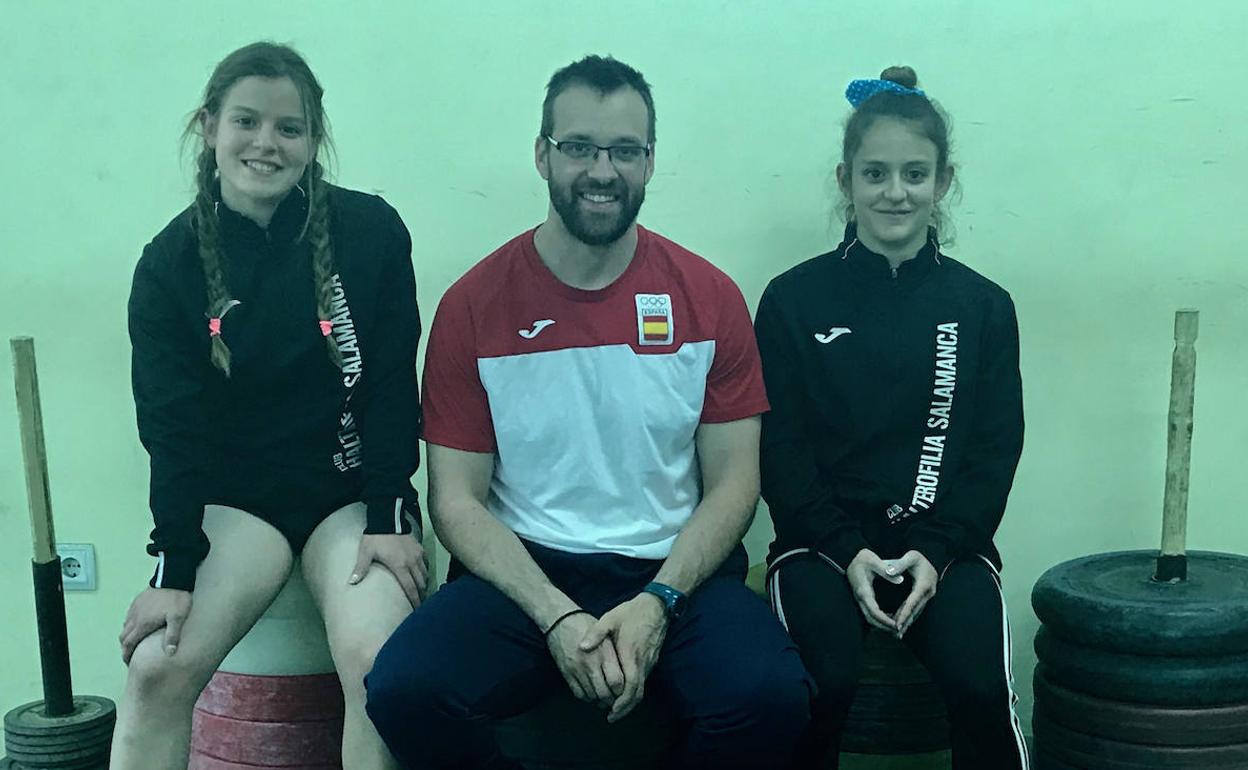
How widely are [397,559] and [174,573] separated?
320 mm

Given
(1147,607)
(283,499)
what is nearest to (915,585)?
(1147,607)

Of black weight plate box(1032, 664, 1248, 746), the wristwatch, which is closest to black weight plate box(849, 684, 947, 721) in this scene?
black weight plate box(1032, 664, 1248, 746)

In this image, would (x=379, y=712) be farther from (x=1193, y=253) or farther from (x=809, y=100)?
(x=1193, y=253)

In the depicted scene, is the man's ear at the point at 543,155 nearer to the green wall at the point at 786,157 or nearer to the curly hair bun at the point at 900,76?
the green wall at the point at 786,157

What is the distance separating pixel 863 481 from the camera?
192cm

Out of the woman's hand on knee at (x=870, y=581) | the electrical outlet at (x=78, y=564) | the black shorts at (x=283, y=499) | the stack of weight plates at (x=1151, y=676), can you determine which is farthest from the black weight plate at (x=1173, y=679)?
the electrical outlet at (x=78, y=564)

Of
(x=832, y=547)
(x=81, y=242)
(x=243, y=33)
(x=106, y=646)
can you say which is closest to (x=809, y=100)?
(x=832, y=547)

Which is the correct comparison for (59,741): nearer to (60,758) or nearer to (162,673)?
(60,758)

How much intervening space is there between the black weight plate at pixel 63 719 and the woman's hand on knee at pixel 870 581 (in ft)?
4.09

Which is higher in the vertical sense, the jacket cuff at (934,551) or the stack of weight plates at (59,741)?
the jacket cuff at (934,551)

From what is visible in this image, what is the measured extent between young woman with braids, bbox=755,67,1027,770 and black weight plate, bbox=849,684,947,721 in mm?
138

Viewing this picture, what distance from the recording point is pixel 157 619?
1677 millimetres

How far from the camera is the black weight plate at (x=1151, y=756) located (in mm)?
1785

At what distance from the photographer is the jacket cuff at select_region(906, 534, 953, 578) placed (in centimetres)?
181
